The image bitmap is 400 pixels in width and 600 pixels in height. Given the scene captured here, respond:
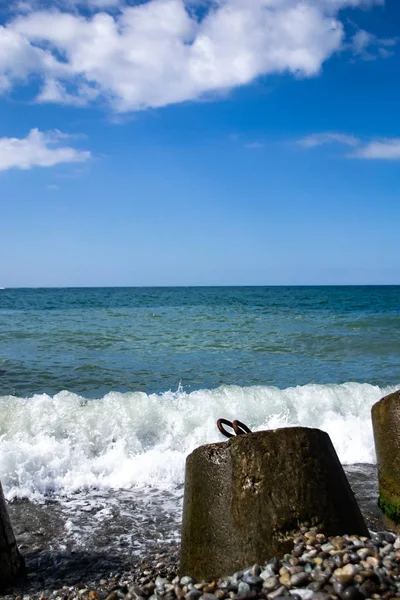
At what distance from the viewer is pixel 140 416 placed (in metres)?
10.1

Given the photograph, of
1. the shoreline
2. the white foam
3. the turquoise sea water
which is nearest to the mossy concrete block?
the shoreline

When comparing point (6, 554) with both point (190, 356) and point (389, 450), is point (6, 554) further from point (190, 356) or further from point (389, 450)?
point (190, 356)

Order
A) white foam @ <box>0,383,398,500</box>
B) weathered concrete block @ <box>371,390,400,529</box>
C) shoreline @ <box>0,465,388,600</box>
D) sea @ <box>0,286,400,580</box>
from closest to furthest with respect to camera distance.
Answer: shoreline @ <box>0,465,388,600</box>, weathered concrete block @ <box>371,390,400,529</box>, sea @ <box>0,286,400,580</box>, white foam @ <box>0,383,398,500</box>

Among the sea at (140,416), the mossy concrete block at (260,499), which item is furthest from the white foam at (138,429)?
the mossy concrete block at (260,499)

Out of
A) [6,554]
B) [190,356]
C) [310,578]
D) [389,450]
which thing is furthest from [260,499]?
[190,356]

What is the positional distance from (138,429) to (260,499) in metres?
5.90

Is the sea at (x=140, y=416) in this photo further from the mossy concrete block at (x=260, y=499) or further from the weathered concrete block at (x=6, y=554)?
the mossy concrete block at (x=260, y=499)

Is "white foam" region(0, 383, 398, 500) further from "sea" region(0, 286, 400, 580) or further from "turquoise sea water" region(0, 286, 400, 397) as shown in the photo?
"turquoise sea water" region(0, 286, 400, 397)

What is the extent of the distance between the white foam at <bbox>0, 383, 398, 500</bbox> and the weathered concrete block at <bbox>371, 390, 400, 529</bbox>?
2914 mm

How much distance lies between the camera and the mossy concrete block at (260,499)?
13.7 feet

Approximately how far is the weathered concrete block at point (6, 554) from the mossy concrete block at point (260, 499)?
151cm

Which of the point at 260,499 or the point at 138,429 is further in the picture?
the point at 138,429

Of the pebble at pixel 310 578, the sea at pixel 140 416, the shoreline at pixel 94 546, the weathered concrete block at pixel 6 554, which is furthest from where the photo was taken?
the sea at pixel 140 416

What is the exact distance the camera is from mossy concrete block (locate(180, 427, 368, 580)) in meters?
4.17
